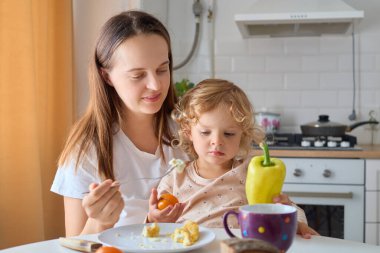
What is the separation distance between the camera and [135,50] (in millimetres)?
1618

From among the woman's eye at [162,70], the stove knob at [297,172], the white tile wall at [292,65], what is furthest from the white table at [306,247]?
the white tile wall at [292,65]

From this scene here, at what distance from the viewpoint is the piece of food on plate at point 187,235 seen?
Answer: 105 cm

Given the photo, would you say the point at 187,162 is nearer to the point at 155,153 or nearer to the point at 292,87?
the point at 155,153

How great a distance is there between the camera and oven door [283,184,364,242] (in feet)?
8.70

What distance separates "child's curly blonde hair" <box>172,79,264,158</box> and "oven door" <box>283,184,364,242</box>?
104 centimetres

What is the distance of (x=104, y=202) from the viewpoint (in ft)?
3.95

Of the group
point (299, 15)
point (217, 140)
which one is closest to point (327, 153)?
point (299, 15)

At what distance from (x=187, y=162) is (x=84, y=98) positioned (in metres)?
1.06

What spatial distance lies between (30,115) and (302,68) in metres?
1.87

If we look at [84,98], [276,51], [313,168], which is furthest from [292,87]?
[84,98]

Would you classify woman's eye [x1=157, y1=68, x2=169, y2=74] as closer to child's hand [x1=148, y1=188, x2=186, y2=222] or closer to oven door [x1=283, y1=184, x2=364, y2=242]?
child's hand [x1=148, y1=188, x2=186, y2=222]

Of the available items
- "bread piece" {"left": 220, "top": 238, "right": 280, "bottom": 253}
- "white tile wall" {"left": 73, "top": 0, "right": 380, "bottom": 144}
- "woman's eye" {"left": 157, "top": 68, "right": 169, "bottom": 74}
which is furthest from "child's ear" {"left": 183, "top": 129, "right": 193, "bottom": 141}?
"white tile wall" {"left": 73, "top": 0, "right": 380, "bottom": 144}

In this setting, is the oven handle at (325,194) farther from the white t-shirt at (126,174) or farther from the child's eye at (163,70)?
the child's eye at (163,70)

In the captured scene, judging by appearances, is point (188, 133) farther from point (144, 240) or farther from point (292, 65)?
point (292, 65)
